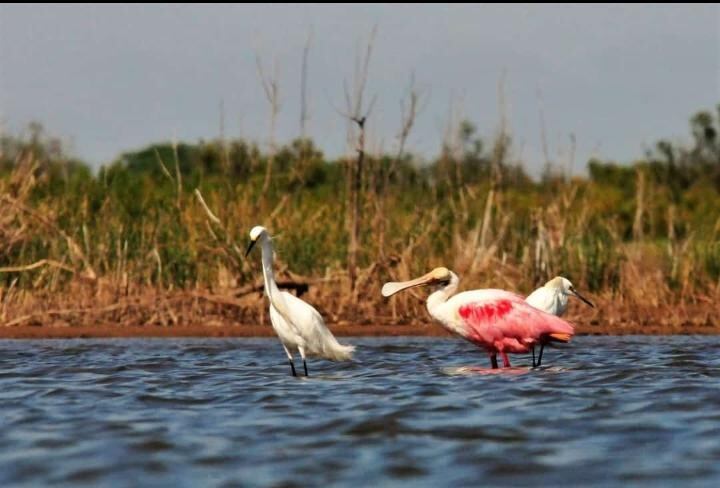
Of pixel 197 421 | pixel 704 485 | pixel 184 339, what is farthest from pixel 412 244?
pixel 704 485

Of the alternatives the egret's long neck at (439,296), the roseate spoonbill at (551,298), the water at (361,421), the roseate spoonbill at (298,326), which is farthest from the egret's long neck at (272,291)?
the roseate spoonbill at (551,298)

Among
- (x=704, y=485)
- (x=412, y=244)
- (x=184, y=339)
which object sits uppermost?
(x=412, y=244)

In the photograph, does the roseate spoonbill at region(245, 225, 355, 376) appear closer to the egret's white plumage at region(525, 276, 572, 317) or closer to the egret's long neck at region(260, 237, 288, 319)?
the egret's long neck at region(260, 237, 288, 319)

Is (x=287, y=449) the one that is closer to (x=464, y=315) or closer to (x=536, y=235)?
(x=464, y=315)

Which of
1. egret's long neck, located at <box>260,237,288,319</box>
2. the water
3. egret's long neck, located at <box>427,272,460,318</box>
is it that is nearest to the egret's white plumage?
the water

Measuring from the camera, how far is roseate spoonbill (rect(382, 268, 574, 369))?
11727 mm

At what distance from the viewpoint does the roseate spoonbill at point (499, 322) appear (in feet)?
38.5

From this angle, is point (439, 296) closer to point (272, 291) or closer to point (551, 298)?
point (272, 291)

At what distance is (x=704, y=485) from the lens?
6.57 metres

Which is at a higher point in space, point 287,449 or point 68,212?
point 68,212

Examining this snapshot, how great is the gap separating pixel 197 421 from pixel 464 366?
4.08m

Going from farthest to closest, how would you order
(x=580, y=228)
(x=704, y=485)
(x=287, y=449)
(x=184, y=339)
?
(x=580, y=228)
(x=184, y=339)
(x=287, y=449)
(x=704, y=485)

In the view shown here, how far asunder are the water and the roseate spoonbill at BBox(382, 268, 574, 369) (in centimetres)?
24

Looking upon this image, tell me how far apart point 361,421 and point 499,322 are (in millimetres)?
Result: 3271
